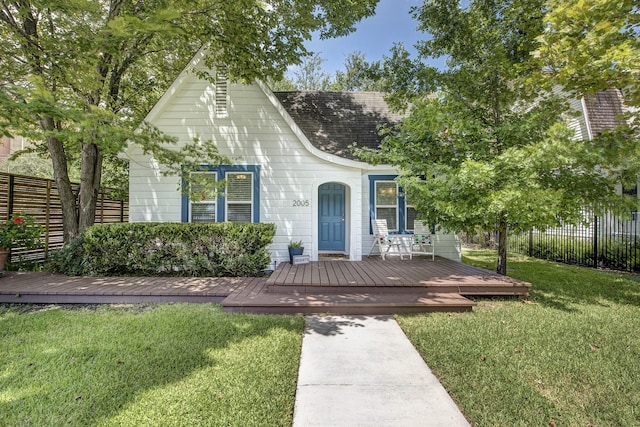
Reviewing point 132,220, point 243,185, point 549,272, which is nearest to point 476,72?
point 549,272

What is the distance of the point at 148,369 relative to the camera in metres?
3.02

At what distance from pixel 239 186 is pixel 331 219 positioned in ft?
10.1

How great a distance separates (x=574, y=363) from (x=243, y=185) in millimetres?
7392

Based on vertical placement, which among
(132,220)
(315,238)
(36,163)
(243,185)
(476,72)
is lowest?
(315,238)

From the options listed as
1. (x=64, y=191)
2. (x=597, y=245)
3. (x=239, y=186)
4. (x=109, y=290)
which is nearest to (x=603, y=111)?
(x=597, y=245)

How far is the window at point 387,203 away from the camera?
356 inches

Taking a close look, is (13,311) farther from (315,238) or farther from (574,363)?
(574,363)

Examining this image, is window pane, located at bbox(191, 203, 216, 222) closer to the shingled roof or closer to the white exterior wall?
the white exterior wall

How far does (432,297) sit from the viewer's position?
519 cm

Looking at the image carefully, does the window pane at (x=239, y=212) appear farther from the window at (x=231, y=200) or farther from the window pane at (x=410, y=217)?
the window pane at (x=410, y=217)

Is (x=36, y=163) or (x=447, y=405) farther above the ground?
(x=36, y=163)

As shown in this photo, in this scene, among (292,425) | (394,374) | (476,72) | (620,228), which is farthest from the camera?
(620,228)

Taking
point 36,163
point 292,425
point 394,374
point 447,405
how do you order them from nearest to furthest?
point 292,425, point 447,405, point 394,374, point 36,163

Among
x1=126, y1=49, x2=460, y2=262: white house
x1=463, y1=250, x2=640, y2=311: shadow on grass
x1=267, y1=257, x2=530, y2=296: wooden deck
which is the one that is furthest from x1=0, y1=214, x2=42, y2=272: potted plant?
x1=463, y1=250, x2=640, y2=311: shadow on grass
